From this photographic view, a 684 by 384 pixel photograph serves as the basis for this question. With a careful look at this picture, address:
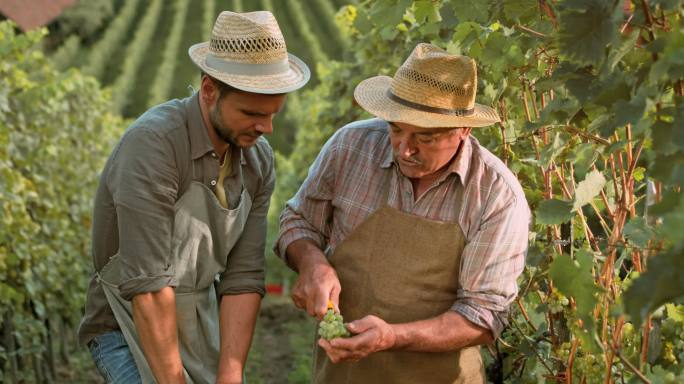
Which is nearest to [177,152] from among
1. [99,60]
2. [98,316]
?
[98,316]

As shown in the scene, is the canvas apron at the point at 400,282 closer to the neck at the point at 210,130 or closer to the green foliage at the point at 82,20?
the neck at the point at 210,130

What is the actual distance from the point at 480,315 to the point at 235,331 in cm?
69

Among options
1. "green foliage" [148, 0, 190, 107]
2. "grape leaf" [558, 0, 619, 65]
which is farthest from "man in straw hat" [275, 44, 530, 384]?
"green foliage" [148, 0, 190, 107]

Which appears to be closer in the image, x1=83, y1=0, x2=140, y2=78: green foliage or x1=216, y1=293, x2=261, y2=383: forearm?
x1=216, y1=293, x2=261, y2=383: forearm

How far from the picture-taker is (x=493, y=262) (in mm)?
2695

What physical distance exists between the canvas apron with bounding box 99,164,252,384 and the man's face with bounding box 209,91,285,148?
0.60ft

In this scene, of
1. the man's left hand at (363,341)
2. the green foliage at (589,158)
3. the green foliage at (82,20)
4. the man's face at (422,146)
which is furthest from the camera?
the green foliage at (82,20)

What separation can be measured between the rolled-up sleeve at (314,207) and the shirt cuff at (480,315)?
0.47m

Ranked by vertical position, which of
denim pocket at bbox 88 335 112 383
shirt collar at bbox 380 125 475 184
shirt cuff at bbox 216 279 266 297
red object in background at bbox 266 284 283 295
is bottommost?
red object in background at bbox 266 284 283 295

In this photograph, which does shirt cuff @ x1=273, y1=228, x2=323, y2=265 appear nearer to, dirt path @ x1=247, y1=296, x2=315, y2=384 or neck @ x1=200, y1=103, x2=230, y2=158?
neck @ x1=200, y1=103, x2=230, y2=158

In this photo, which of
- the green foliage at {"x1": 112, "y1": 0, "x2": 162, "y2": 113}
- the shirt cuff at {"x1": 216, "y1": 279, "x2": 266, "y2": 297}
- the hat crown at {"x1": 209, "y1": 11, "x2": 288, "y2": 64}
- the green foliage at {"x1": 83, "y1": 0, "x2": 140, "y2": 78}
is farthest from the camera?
the green foliage at {"x1": 83, "y1": 0, "x2": 140, "y2": 78}

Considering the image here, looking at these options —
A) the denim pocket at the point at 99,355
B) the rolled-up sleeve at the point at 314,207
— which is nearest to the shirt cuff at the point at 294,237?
the rolled-up sleeve at the point at 314,207

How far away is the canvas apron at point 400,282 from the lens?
281 centimetres

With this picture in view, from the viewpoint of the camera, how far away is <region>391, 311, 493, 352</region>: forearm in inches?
105
